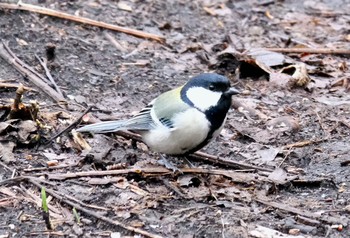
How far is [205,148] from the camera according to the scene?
5.43 metres

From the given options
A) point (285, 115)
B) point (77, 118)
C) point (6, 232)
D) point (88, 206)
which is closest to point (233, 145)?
point (285, 115)

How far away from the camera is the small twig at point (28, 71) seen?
5750mm

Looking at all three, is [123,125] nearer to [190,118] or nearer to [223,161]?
[190,118]

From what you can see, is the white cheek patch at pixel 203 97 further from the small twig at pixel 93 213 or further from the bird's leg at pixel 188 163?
the small twig at pixel 93 213

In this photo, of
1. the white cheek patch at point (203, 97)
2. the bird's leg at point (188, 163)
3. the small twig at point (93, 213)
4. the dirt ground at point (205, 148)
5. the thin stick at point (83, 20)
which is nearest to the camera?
the small twig at point (93, 213)

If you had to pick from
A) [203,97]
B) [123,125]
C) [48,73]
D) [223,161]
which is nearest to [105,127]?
[123,125]

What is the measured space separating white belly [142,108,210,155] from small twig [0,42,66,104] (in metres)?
1.21

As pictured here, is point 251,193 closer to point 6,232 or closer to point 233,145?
point 233,145

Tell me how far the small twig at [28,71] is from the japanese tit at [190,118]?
0.97 meters

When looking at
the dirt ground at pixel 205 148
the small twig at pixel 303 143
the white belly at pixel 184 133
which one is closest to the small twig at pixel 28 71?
the dirt ground at pixel 205 148

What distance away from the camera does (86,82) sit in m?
6.18

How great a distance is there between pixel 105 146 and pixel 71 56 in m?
1.62

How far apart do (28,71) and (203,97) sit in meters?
1.91

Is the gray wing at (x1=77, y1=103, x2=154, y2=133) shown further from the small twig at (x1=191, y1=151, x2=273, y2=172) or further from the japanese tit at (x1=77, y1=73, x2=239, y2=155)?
the small twig at (x1=191, y1=151, x2=273, y2=172)
